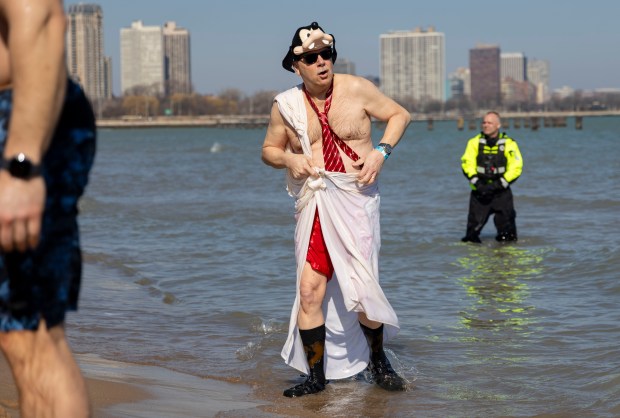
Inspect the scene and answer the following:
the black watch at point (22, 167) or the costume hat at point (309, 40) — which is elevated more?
the costume hat at point (309, 40)

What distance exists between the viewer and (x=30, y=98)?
2600 millimetres

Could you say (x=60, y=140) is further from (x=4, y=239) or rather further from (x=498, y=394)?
(x=498, y=394)

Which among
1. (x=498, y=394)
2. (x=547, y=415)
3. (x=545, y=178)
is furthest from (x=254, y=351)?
(x=545, y=178)

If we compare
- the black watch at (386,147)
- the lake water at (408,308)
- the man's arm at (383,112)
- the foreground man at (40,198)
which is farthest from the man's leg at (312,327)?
the foreground man at (40,198)

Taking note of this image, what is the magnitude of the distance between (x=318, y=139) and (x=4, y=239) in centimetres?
343

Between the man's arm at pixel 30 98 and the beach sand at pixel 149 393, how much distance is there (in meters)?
2.09

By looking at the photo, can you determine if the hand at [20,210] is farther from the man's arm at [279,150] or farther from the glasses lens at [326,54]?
the glasses lens at [326,54]

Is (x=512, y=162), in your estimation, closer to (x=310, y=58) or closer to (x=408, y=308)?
(x=408, y=308)

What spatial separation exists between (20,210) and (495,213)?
11938mm

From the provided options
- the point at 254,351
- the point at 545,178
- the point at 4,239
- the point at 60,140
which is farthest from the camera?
the point at 545,178

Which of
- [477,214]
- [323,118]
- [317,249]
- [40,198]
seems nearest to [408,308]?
[317,249]

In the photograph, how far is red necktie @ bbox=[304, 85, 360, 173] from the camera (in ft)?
19.3

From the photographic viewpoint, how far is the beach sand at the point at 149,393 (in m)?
5.12

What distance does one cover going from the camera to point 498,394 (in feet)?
20.0
